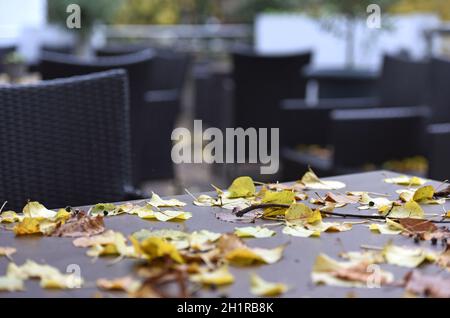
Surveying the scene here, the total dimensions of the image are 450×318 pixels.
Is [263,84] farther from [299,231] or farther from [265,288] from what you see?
[265,288]

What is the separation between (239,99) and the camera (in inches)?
158

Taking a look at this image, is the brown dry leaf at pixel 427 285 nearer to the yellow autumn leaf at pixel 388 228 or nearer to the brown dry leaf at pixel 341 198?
the yellow autumn leaf at pixel 388 228

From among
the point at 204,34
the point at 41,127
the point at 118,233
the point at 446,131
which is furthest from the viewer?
the point at 204,34

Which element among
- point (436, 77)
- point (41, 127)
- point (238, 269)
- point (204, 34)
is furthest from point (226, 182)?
point (204, 34)

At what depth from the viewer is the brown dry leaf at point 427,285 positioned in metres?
0.66

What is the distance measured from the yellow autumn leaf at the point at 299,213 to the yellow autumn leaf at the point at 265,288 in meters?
0.24

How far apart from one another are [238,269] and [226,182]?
374 centimetres

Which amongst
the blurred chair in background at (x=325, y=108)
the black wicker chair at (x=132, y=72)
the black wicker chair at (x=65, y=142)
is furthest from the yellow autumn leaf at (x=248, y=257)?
the blurred chair in background at (x=325, y=108)

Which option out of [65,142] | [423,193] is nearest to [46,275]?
[423,193]

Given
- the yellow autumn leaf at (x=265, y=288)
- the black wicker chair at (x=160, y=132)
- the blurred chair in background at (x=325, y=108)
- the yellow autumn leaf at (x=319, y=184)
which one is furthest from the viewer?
the blurred chair in background at (x=325, y=108)

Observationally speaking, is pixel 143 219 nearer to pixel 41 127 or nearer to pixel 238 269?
pixel 238 269

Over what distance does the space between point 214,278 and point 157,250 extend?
8 centimetres

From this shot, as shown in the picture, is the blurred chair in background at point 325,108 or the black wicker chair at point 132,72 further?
the blurred chair in background at point 325,108

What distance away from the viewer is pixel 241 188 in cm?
107
